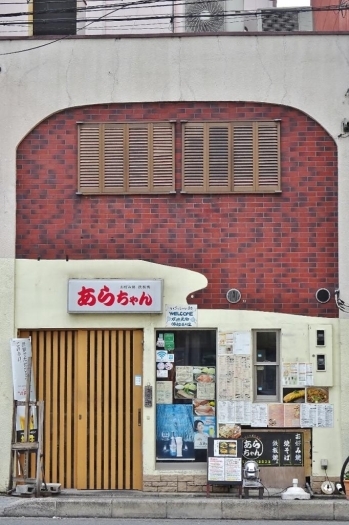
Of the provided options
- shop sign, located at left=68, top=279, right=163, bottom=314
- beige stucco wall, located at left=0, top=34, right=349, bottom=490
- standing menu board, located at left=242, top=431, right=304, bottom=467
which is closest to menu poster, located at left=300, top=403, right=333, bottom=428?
standing menu board, located at left=242, top=431, right=304, bottom=467

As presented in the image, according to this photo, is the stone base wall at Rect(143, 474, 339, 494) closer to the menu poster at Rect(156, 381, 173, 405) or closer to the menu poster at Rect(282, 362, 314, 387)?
the menu poster at Rect(156, 381, 173, 405)

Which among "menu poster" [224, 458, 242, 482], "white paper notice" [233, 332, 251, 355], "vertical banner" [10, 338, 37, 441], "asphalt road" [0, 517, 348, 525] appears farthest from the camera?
"white paper notice" [233, 332, 251, 355]

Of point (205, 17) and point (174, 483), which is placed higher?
point (205, 17)

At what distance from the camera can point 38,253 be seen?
617 inches

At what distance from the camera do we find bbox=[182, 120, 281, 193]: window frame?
51.2 ft

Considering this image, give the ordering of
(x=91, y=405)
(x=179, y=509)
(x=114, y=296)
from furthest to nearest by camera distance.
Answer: (x=91, y=405), (x=114, y=296), (x=179, y=509)

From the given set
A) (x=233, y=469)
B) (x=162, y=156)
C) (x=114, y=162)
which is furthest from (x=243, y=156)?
(x=233, y=469)

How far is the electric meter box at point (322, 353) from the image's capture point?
1519cm

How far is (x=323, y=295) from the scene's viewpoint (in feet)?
50.5

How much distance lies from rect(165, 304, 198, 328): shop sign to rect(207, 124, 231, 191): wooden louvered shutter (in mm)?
2085

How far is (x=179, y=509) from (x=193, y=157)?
5809 mm

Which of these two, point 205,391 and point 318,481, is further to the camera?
point 205,391

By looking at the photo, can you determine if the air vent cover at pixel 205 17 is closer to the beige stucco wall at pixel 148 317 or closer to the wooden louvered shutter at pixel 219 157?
the wooden louvered shutter at pixel 219 157

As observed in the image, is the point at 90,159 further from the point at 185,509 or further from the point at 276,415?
the point at 185,509
